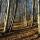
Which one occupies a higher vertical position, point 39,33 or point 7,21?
point 7,21

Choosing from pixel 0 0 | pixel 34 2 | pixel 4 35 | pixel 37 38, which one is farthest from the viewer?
pixel 0 0

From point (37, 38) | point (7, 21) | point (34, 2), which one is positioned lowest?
point (37, 38)

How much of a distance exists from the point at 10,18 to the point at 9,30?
1.39 feet

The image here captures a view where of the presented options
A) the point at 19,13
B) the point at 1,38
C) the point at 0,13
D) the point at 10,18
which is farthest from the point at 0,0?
the point at 1,38

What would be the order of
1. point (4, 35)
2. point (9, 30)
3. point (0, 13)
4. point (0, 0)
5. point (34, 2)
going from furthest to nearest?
point (0, 13)
point (0, 0)
point (34, 2)
point (9, 30)
point (4, 35)

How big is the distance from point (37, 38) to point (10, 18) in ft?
3.77

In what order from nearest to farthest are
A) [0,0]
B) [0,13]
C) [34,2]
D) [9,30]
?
[9,30], [34,2], [0,0], [0,13]

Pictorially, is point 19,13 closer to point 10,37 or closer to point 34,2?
point 34,2

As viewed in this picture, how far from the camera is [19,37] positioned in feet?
12.7

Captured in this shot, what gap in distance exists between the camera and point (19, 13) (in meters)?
9.13

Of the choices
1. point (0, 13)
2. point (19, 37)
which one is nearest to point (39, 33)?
point (19, 37)

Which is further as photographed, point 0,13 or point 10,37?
point 0,13

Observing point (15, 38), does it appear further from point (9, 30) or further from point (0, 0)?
point (0, 0)

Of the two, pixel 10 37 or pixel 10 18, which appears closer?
pixel 10 37
